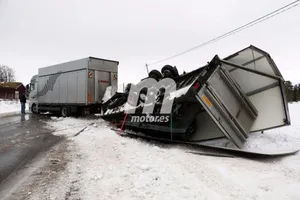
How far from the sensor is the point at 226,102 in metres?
6.11

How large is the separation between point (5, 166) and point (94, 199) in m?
2.92

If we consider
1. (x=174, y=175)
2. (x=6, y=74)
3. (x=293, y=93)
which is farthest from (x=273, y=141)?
(x=6, y=74)

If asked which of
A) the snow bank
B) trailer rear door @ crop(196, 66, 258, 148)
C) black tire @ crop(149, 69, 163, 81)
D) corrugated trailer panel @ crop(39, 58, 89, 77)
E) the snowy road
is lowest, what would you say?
the snowy road

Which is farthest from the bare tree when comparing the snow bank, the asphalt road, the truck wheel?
the snow bank

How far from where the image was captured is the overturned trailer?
5.91 m

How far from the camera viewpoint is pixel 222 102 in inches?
237

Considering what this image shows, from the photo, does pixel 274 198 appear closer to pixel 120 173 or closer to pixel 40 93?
pixel 120 173

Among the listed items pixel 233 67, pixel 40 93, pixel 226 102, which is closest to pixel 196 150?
pixel 226 102

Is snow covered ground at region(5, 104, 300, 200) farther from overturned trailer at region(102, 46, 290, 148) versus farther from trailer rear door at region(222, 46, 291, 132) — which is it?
Answer: trailer rear door at region(222, 46, 291, 132)

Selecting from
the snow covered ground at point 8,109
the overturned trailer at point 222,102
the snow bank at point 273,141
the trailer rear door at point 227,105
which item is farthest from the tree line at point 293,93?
the snow covered ground at point 8,109

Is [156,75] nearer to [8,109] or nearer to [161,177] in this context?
[161,177]

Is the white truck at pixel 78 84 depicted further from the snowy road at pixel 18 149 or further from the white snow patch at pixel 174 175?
the white snow patch at pixel 174 175

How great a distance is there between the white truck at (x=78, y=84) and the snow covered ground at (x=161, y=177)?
7911mm

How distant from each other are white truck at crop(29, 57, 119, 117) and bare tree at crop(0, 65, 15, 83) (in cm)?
8772
